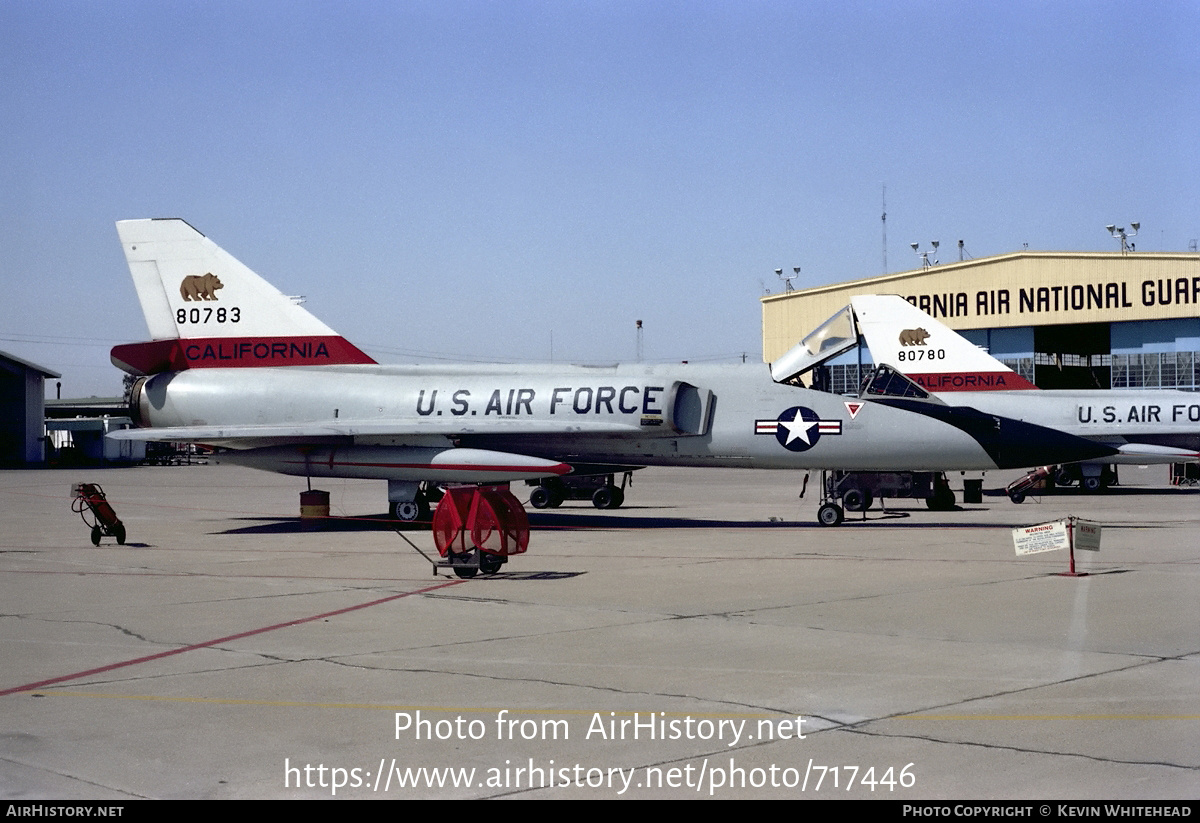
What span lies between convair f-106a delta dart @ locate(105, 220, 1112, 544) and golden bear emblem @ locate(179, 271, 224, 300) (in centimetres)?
2

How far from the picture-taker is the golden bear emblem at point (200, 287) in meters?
Result: 22.7

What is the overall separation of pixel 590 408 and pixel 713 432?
7.14ft

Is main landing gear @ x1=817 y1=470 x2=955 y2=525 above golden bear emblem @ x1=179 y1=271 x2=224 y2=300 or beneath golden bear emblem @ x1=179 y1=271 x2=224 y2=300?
beneath

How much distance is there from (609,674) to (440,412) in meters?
13.7

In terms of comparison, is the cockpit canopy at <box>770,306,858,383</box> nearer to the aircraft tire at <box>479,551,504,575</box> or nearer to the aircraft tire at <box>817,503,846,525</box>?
the aircraft tire at <box>817,503,846,525</box>

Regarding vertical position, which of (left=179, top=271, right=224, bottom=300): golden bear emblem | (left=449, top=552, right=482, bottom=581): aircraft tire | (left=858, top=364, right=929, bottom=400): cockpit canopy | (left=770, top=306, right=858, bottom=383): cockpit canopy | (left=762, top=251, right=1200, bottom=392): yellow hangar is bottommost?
(left=449, top=552, right=482, bottom=581): aircraft tire

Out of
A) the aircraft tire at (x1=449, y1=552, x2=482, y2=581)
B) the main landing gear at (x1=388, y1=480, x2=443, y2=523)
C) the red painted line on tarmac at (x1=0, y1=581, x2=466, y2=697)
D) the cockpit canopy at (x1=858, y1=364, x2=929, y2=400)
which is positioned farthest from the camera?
the main landing gear at (x1=388, y1=480, x2=443, y2=523)

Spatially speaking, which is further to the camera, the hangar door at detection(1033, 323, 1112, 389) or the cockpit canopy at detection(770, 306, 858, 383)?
the hangar door at detection(1033, 323, 1112, 389)

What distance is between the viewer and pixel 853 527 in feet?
69.3

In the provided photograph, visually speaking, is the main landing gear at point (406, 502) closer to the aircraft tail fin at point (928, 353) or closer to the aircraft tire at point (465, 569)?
the aircraft tire at point (465, 569)

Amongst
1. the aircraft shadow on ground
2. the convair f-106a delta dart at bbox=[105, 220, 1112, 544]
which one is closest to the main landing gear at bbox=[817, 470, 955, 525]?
the aircraft shadow on ground

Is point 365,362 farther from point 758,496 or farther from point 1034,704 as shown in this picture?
point 1034,704

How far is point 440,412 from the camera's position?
71.2 ft

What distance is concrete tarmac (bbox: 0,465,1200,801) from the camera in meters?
6.00
